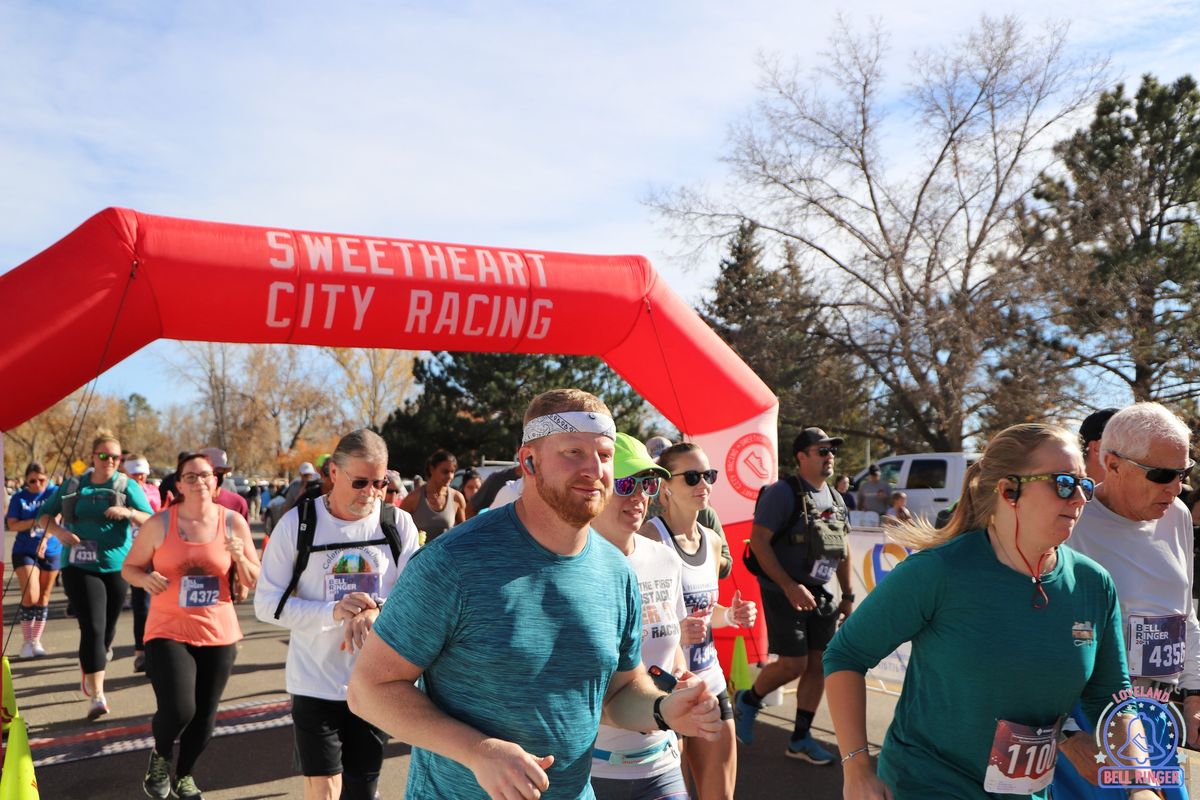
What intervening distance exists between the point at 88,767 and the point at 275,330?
10.3ft

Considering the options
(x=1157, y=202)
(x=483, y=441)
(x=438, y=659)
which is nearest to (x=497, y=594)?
(x=438, y=659)

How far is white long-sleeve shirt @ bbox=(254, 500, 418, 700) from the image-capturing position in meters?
3.91

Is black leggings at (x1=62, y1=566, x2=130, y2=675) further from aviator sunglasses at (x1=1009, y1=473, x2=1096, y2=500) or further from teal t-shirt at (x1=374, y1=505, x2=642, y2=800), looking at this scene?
aviator sunglasses at (x1=1009, y1=473, x2=1096, y2=500)

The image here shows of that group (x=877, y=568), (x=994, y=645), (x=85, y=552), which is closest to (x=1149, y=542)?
(x=994, y=645)

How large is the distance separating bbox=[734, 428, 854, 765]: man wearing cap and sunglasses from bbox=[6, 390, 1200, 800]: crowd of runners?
1.68m

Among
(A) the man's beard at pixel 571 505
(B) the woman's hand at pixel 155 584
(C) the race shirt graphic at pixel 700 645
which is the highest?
(A) the man's beard at pixel 571 505

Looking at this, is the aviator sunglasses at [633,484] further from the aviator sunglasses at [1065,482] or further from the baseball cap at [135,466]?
the baseball cap at [135,466]

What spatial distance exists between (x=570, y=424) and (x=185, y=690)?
348 cm

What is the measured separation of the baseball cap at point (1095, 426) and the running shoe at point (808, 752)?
9.36ft

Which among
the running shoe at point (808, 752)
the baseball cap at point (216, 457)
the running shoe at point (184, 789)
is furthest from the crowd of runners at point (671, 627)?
the baseball cap at point (216, 457)

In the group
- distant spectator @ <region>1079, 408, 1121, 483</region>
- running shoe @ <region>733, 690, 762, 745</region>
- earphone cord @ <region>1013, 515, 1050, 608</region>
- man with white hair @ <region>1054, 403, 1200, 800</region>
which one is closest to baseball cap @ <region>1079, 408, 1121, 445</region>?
distant spectator @ <region>1079, 408, 1121, 483</region>

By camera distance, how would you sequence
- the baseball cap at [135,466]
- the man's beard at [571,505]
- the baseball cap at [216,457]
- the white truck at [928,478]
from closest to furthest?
the man's beard at [571,505] → the baseball cap at [216,457] → the baseball cap at [135,466] → the white truck at [928,478]

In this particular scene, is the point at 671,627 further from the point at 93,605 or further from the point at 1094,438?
the point at 93,605

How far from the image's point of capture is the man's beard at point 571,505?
7.02ft
